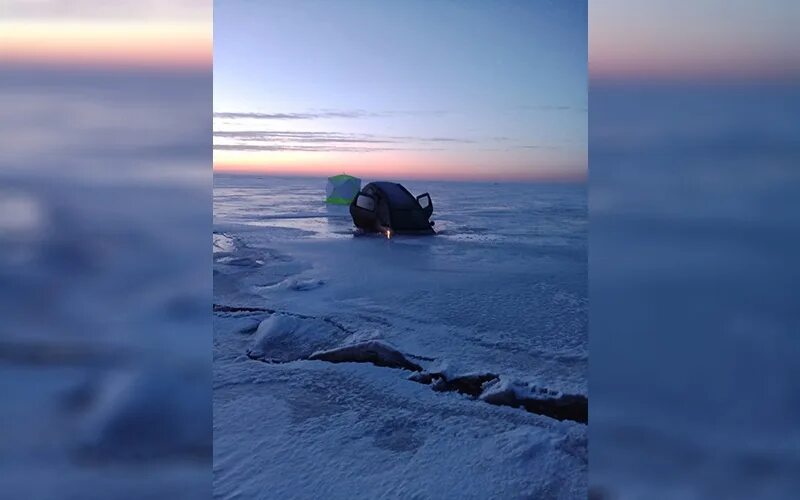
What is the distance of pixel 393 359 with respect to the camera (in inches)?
84.0

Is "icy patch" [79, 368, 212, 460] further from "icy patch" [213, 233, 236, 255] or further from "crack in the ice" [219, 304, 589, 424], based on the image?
"icy patch" [213, 233, 236, 255]

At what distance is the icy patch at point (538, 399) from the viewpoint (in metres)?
1.80

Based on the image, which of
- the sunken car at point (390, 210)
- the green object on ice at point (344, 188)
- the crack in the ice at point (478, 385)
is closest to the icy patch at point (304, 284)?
the crack in the ice at point (478, 385)

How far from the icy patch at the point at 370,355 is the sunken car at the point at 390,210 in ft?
6.19

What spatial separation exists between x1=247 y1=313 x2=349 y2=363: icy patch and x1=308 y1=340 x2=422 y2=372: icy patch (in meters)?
0.07

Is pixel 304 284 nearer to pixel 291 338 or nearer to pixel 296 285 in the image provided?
pixel 296 285

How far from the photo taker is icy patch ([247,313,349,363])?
7.18 feet

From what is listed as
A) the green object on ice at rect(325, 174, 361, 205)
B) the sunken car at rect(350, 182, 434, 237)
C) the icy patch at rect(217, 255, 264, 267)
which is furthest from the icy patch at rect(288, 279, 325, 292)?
the green object on ice at rect(325, 174, 361, 205)

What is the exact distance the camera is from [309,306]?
2707mm

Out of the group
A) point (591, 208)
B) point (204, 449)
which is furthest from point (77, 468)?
point (591, 208)

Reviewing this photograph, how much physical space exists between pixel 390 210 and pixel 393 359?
79.6 inches

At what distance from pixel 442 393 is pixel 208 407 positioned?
1059 mm

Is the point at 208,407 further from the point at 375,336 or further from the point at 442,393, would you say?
the point at 375,336

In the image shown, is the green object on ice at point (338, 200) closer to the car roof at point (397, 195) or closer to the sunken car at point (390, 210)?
the sunken car at point (390, 210)
